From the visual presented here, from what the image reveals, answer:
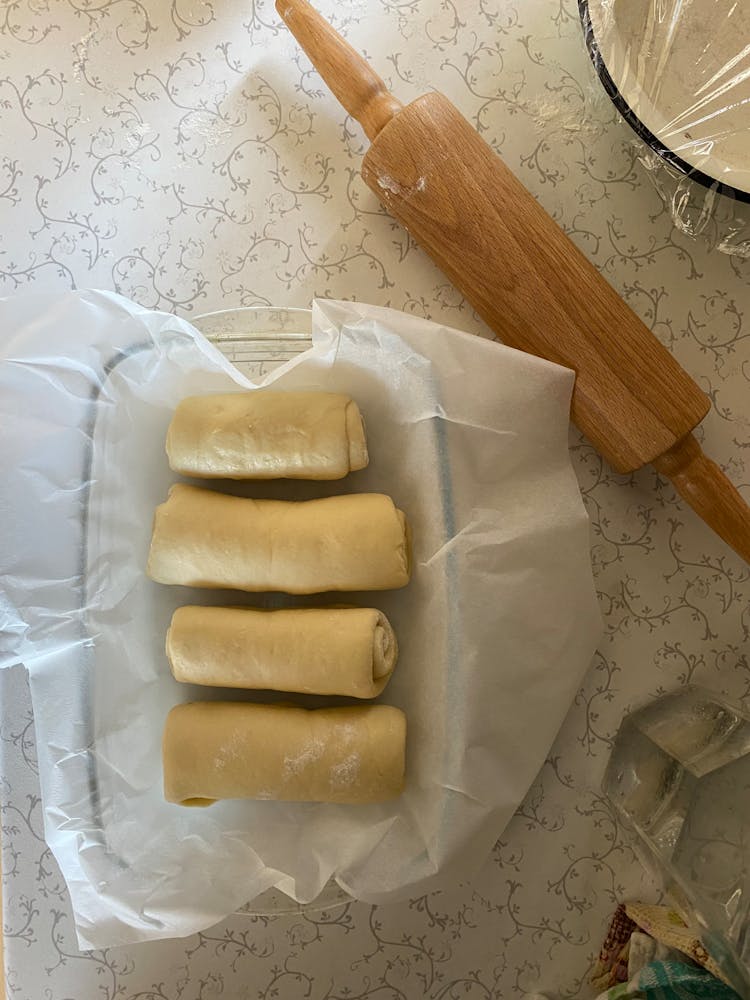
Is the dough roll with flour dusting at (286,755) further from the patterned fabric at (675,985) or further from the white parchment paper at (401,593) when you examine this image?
the patterned fabric at (675,985)

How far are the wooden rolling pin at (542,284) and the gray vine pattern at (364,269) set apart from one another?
6cm

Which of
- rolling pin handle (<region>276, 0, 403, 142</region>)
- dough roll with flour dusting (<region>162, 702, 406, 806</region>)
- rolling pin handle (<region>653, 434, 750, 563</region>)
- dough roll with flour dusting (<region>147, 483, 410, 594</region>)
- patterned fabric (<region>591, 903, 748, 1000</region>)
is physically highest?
rolling pin handle (<region>276, 0, 403, 142</region>)

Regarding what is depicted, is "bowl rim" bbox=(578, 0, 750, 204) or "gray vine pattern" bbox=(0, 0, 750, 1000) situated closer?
"bowl rim" bbox=(578, 0, 750, 204)

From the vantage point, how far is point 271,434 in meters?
0.79

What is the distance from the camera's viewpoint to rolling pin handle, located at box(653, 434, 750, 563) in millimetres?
775

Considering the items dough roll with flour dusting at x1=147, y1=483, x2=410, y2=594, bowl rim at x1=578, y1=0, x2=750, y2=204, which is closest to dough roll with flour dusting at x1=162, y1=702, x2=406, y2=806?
dough roll with flour dusting at x1=147, y1=483, x2=410, y2=594

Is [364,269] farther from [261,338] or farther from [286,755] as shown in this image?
[286,755]

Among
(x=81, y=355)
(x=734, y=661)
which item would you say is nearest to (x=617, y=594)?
(x=734, y=661)

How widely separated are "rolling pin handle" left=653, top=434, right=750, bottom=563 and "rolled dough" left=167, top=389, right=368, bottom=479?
1.08 feet

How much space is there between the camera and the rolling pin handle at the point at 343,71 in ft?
2.58

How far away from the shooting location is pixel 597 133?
0.85m

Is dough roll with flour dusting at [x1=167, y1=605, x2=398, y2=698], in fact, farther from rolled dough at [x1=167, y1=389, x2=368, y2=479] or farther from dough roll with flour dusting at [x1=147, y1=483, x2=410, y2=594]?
rolled dough at [x1=167, y1=389, x2=368, y2=479]

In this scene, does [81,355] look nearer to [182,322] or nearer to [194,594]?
[182,322]

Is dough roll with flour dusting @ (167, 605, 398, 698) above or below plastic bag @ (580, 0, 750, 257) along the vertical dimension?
below
